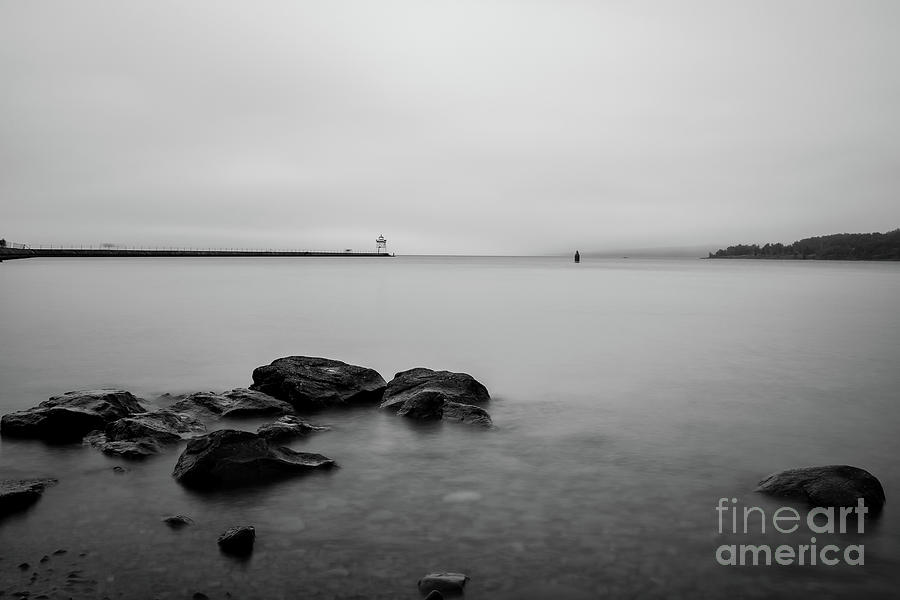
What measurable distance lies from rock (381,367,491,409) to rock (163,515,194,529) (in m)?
4.41

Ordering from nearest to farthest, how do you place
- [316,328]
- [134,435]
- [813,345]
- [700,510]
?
[700,510], [134,435], [813,345], [316,328]

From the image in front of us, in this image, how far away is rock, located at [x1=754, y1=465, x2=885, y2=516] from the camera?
5.81 metres

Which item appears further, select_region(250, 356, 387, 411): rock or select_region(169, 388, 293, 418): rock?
select_region(250, 356, 387, 411): rock

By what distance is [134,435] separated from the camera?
24.4 ft

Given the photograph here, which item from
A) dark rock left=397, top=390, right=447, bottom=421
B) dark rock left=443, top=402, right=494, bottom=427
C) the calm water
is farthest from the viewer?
dark rock left=397, top=390, right=447, bottom=421

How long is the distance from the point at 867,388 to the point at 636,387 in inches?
181

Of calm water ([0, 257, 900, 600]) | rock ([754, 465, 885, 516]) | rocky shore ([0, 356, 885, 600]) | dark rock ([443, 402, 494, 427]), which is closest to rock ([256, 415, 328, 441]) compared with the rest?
rocky shore ([0, 356, 885, 600])

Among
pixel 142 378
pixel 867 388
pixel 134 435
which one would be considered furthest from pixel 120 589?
pixel 867 388

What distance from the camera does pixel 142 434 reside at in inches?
294

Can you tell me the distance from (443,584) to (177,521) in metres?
2.48

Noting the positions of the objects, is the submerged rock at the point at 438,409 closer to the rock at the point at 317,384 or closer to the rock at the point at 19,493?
the rock at the point at 317,384

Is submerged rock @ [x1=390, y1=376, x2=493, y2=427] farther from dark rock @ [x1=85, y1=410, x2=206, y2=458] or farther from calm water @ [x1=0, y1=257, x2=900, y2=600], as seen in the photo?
dark rock @ [x1=85, y1=410, x2=206, y2=458]

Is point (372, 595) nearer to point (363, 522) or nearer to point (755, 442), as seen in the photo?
point (363, 522)

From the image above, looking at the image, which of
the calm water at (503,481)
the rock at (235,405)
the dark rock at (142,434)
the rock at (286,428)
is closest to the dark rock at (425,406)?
the calm water at (503,481)
